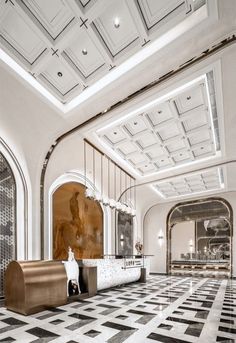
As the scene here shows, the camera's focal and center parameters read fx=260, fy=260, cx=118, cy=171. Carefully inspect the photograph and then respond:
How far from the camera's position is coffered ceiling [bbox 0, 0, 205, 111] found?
11.3ft

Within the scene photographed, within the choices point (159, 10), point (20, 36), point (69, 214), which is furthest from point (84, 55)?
point (69, 214)

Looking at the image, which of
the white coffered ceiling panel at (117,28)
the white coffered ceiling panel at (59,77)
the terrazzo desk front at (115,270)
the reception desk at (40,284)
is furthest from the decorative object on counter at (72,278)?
the white coffered ceiling panel at (117,28)

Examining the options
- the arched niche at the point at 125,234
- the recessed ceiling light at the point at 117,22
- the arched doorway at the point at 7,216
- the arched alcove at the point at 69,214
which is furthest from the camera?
the arched niche at the point at 125,234

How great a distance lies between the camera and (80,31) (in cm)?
379

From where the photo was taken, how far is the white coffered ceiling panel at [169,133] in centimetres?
567

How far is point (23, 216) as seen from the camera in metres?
6.12

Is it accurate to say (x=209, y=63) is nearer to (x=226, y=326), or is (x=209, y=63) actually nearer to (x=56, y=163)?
(x=226, y=326)

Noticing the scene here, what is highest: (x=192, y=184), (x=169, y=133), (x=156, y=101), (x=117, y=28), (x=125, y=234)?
(x=117, y=28)

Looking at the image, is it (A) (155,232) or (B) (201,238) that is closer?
(A) (155,232)

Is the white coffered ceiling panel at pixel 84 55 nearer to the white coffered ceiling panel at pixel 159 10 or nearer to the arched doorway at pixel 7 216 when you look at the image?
the white coffered ceiling panel at pixel 159 10

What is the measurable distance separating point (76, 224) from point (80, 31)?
595 cm

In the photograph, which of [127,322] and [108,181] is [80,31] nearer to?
[127,322]

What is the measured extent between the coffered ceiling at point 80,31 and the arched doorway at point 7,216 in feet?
7.90

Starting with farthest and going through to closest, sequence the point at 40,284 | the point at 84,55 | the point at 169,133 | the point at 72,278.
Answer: the point at 169,133 → the point at 72,278 → the point at 40,284 → the point at 84,55
